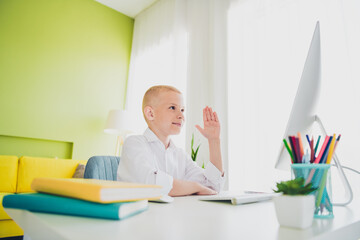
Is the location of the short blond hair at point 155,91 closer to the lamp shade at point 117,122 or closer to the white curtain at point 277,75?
the white curtain at point 277,75

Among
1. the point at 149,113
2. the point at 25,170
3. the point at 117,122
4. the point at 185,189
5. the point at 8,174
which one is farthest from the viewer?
the point at 117,122

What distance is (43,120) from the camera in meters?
3.39

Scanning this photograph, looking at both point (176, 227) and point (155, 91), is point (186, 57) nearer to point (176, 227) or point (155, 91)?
point (155, 91)

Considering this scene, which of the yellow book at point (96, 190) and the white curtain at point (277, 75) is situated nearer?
the yellow book at point (96, 190)

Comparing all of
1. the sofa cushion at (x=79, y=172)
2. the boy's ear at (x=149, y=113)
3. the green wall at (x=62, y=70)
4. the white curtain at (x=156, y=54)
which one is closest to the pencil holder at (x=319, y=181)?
the boy's ear at (x=149, y=113)

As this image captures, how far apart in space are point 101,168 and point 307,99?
1.03 metres

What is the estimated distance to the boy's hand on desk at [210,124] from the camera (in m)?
1.19

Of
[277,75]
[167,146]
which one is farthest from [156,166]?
[277,75]

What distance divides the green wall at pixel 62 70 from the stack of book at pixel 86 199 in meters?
3.23

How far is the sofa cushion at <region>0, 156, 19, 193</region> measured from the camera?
265 cm

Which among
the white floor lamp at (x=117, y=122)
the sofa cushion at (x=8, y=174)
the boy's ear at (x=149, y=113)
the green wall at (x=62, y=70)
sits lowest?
the sofa cushion at (x=8, y=174)

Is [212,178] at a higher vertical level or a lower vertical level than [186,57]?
lower

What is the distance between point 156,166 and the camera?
120cm

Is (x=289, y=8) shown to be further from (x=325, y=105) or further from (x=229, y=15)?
(x=325, y=105)
